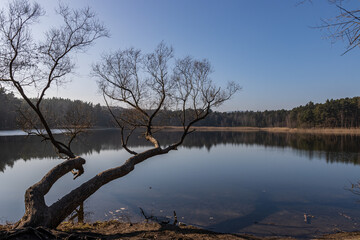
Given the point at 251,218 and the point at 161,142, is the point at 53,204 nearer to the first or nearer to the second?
the point at 251,218

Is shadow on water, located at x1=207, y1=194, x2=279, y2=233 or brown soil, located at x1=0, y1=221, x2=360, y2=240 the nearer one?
brown soil, located at x1=0, y1=221, x2=360, y2=240

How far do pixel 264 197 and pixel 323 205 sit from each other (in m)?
2.31

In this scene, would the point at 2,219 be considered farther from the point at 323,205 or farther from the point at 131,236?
the point at 323,205

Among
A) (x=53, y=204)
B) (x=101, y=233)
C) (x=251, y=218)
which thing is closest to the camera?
(x=53, y=204)

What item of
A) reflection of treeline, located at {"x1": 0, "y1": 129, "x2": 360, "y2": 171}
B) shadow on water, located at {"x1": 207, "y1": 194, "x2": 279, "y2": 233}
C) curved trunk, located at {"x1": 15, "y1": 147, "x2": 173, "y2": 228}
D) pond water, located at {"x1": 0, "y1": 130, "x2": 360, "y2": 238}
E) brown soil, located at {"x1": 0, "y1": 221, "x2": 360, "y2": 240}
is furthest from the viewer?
reflection of treeline, located at {"x1": 0, "y1": 129, "x2": 360, "y2": 171}

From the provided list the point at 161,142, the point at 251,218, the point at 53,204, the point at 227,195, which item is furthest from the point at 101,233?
the point at 161,142

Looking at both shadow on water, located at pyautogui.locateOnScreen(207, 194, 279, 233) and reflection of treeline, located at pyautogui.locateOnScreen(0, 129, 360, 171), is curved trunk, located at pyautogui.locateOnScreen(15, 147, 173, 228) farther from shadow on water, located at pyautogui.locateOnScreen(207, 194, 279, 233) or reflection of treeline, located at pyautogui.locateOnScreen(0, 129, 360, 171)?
reflection of treeline, located at pyautogui.locateOnScreen(0, 129, 360, 171)

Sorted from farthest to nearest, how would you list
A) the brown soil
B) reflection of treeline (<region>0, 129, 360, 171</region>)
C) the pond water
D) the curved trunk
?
reflection of treeline (<region>0, 129, 360, 171</region>)
the pond water
the curved trunk
the brown soil

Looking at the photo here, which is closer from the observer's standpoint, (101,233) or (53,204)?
(53,204)

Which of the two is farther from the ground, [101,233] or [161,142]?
[101,233]

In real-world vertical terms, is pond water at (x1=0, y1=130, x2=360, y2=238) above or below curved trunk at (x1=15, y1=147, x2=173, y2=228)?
below

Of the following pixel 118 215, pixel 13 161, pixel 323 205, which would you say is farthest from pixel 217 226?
pixel 13 161

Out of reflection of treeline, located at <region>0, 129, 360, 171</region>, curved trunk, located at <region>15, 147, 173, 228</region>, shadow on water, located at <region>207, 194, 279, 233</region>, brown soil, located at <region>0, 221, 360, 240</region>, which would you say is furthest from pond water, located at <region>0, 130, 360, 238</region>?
curved trunk, located at <region>15, 147, 173, 228</region>

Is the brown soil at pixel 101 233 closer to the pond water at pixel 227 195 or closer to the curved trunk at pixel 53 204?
the curved trunk at pixel 53 204
